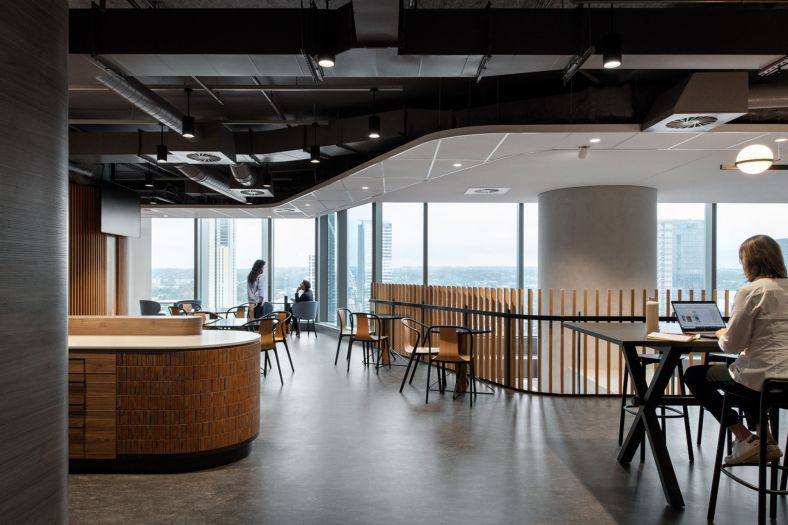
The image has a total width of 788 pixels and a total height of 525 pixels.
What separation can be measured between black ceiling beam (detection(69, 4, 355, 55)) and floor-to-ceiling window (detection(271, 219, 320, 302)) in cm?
1160

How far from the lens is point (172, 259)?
16109mm

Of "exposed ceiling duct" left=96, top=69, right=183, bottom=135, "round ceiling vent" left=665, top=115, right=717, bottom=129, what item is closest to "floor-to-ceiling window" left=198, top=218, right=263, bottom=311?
"exposed ceiling duct" left=96, top=69, right=183, bottom=135

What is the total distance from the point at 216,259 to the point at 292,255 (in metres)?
2.36

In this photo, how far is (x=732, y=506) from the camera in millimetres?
3533

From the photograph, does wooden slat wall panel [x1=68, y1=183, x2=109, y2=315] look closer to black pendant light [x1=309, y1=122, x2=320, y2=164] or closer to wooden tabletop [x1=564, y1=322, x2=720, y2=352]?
black pendant light [x1=309, y1=122, x2=320, y2=164]

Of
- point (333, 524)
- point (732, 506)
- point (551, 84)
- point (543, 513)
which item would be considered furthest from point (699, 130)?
point (333, 524)

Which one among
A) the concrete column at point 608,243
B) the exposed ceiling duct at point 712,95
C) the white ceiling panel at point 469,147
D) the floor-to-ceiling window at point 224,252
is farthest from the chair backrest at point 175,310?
the exposed ceiling duct at point 712,95

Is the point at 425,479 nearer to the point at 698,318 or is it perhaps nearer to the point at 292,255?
the point at 698,318

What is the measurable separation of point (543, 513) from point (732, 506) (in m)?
1.29

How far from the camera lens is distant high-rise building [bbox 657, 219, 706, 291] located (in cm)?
1258

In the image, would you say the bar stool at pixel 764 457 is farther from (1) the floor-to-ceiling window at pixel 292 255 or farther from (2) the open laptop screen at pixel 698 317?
(1) the floor-to-ceiling window at pixel 292 255

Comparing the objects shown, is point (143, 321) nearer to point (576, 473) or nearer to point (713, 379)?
point (576, 473)

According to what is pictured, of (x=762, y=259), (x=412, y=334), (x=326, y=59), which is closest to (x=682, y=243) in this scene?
(x=412, y=334)

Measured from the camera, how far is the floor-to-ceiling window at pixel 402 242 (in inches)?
523
